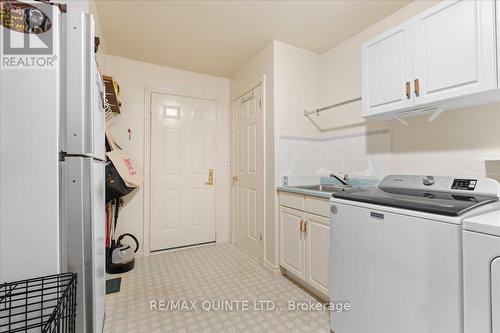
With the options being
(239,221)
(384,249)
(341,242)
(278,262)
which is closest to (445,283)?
(384,249)

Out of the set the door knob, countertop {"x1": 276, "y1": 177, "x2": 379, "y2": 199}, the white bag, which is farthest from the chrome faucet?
the white bag

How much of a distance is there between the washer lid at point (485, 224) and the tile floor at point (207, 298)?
3.70 feet

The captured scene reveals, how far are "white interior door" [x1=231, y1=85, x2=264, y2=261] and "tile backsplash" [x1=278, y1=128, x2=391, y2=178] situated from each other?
310mm

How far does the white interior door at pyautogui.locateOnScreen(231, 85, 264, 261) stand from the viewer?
260 cm

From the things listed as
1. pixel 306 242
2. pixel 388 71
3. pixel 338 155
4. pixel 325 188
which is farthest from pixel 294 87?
pixel 306 242

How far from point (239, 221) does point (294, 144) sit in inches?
52.3

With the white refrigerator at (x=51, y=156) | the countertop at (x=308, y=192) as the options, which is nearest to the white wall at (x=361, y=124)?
the countertop at (x=308, y=192)

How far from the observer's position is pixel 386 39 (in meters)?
1.62

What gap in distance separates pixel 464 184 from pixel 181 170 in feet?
9.10

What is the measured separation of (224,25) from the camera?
84.5 inches

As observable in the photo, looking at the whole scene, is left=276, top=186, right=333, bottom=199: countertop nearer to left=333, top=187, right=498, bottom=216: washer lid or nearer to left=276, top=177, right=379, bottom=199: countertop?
left=276, top=177, right=379, bottom=199: countertop

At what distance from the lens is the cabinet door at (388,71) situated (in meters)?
1.50

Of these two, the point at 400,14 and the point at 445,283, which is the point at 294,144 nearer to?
the point at 400,14

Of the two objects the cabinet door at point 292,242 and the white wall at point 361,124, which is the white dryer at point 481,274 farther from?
the cabinet door at point 292,242
